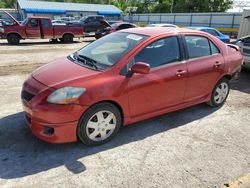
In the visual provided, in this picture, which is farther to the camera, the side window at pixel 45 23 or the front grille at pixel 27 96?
the side window at pixel 45 23

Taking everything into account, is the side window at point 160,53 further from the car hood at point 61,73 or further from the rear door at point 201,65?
the car hood at point 61,73

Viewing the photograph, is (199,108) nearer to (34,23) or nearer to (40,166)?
(40,166)

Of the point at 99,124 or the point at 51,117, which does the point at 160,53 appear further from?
the point at 51,117

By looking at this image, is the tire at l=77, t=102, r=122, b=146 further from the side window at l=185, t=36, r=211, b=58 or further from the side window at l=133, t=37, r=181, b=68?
the side window at l=185, t=36, r=211, b=58

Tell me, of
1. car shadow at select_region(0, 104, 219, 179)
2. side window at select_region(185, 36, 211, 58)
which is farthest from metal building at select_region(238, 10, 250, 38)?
car shadow at select_region(0, 104, 219, 179)

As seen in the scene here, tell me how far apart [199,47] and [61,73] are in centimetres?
264

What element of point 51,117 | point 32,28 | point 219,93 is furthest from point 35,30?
point 51,117

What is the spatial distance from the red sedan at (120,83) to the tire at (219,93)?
0.08 metres

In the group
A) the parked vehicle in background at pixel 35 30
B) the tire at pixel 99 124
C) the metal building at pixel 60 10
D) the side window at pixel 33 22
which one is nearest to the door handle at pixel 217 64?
the tire at pixel 99 124

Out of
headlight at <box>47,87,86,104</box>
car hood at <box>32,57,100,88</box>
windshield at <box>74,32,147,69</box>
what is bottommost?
headlight at <box>47,87,86,104</box>

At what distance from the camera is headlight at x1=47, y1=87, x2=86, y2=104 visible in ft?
11.2

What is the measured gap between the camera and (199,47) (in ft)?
16.1

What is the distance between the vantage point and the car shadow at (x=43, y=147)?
3344mm

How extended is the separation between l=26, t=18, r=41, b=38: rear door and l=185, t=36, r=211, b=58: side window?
46.3 ft
